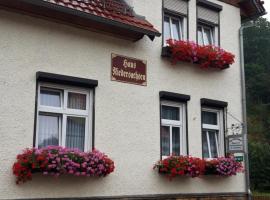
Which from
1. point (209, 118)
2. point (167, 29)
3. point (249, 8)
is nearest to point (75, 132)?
point (167, 29)

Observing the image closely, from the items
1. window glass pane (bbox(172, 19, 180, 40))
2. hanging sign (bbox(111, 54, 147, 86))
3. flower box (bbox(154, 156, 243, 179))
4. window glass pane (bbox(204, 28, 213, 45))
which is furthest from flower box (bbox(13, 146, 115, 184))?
window glass pane (bbox(204, 28, 213, 45))

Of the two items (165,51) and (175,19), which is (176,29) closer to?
(175,19)

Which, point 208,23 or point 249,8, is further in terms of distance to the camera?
point 249,8

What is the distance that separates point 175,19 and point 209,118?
2735 mm

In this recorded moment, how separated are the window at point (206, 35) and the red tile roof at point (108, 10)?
239cm

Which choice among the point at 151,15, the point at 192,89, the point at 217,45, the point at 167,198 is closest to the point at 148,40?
the point at 151,15

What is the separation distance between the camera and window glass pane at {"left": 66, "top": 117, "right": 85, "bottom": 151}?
871cm

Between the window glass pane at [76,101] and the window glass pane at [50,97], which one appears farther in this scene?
the window glass pane at [76,101]

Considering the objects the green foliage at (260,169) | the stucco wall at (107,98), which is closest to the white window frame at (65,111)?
the stucco wall at (107,98)

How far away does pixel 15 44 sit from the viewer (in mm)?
8188

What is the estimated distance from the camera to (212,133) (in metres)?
11.6

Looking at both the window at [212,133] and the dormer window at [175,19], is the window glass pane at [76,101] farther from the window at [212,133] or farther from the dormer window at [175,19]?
the window at [212,133]

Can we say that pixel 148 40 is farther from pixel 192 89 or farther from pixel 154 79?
pixel 192 89

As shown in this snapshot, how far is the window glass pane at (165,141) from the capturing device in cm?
1020
